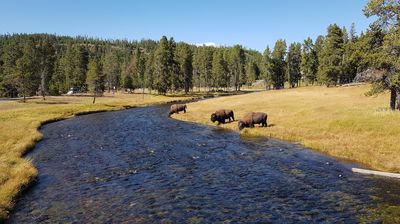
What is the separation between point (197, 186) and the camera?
23.0m

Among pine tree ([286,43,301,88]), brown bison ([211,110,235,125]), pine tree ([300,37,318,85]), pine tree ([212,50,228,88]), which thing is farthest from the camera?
pine tree ([212,50,228,88])

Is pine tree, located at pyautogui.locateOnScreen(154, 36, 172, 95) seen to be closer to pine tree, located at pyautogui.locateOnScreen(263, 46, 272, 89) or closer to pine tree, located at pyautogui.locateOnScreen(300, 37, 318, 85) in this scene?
pine tree, located at pyautogui.locateOnScreen(263, 46, 272, 89)

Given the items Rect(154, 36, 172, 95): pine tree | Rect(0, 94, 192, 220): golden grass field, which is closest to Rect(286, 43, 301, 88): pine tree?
Rect(154, 36, 172, 95): pine tree

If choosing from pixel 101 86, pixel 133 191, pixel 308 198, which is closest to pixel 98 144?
pixel 133 191

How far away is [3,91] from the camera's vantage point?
122m

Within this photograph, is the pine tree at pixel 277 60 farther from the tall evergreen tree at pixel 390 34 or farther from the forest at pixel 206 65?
the tall evergreen tree at pixel 390 34

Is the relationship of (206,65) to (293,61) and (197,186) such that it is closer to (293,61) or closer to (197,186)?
(293,61)

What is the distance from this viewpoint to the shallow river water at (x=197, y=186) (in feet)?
59.3

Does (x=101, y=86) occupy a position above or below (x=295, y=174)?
above

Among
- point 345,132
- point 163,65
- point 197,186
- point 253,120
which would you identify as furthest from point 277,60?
point 197,186

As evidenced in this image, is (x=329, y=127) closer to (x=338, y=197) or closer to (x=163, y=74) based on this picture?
(x=338, y=197)

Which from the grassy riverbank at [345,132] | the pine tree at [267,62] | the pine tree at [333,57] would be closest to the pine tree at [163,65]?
the pine tree at [267,62]

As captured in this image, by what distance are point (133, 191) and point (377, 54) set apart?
29.3m

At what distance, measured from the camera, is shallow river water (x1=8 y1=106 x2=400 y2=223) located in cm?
1806
